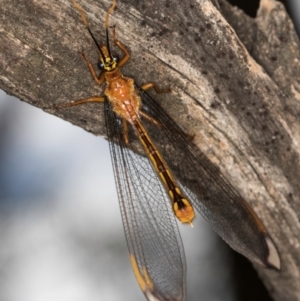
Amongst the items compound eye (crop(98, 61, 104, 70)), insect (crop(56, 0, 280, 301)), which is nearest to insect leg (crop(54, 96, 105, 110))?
insect (crop(56, 0, 280, 301))

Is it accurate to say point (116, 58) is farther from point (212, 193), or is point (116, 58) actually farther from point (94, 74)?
point (212, 193)

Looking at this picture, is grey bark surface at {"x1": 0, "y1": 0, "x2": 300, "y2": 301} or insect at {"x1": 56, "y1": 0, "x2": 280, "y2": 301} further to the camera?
insect at {"x1": 56, "y1": 0, "x2": 280, "y2": 301}

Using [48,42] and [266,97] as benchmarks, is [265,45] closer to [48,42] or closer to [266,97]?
[266,97]

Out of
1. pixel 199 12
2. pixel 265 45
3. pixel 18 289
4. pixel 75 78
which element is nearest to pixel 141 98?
pixel 75 78

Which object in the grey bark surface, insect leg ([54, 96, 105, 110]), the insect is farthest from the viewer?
the insect

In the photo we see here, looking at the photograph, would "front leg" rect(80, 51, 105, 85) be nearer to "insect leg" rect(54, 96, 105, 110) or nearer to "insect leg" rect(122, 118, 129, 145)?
"insect leg" rect(54, 96, 105, 110)

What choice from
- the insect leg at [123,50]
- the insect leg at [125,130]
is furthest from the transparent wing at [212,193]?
the insect leg at [123,50]

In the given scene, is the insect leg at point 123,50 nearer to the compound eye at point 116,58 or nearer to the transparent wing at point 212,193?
the compound eye at point 116,58
